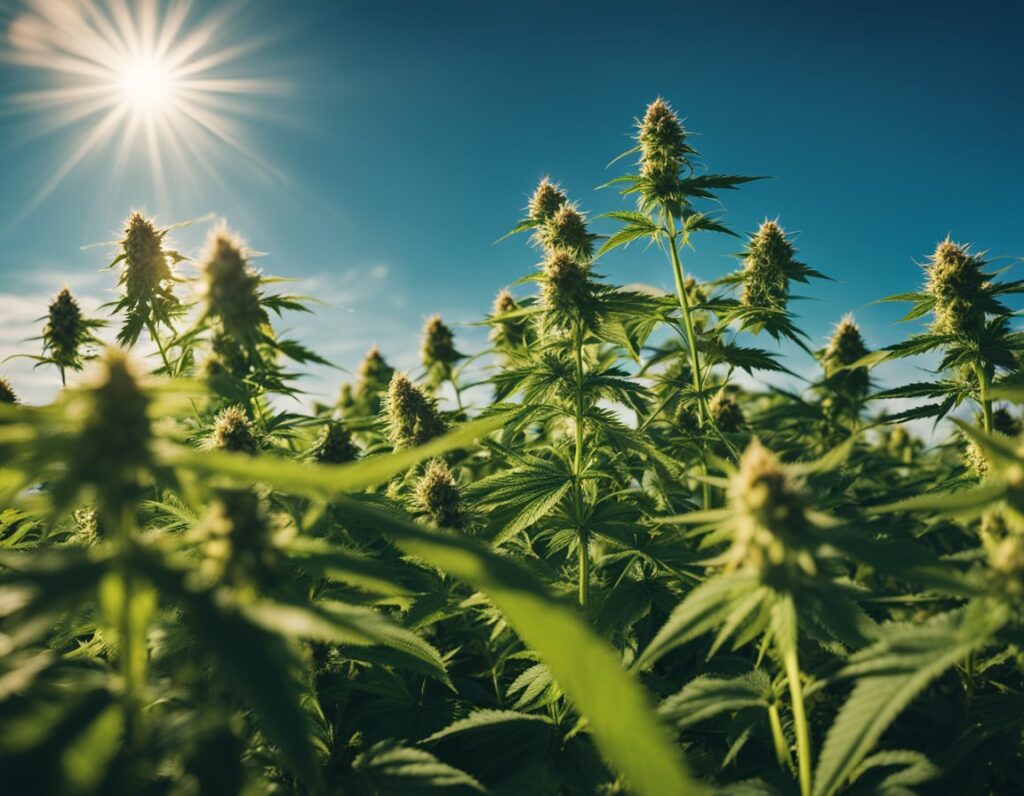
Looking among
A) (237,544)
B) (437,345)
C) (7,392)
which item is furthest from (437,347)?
(237,544)

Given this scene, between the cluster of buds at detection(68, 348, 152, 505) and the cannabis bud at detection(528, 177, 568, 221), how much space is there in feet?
11.3

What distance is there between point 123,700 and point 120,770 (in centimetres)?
10

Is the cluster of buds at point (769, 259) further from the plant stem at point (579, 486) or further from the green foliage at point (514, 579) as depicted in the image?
the plant stem at point (579, 486)

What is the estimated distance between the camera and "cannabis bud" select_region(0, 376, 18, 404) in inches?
157

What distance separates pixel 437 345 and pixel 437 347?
0.9 inches

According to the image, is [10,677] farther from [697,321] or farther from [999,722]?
[697,321]

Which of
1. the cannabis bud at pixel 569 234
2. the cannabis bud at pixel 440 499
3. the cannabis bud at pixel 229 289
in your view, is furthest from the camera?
the cannabis bud at pixel 569 234

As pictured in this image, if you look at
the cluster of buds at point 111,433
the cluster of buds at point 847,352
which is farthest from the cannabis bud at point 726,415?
the cluster of buds at point 111,433

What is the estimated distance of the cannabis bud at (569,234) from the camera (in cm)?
374

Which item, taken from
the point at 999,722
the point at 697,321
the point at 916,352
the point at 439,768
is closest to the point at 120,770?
the point at 439,768

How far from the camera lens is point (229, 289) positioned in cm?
160

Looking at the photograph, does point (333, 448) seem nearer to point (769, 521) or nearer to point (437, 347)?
point (769, 521)

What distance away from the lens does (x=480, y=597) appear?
2.28 meters

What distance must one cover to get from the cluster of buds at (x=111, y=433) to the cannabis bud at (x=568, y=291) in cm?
223
